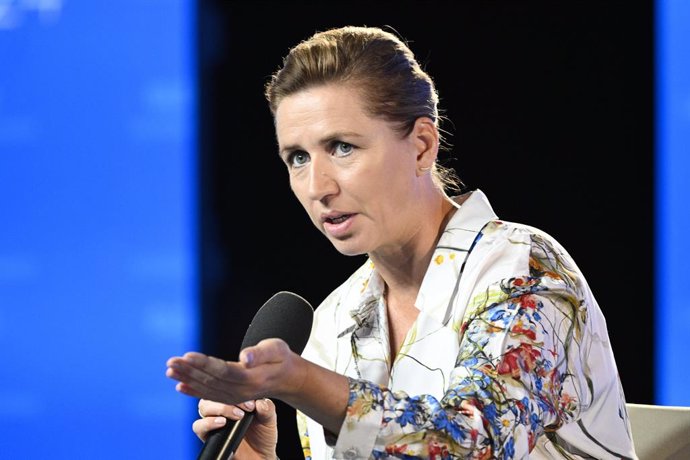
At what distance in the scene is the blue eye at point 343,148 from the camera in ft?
4.25

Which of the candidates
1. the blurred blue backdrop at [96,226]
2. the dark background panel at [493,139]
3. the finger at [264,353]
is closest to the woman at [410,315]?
the finger at [264,353]

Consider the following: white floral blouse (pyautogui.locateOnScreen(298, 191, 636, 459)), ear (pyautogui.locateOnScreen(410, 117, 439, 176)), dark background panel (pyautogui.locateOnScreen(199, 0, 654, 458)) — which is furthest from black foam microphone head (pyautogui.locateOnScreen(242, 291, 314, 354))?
dark background panel (pyautogui.locateOnScreen(199, 0, 654, 458))

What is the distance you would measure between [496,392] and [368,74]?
1.71 ft

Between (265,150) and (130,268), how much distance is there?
0.52 metres

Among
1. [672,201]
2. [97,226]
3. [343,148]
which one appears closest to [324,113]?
[343,148]

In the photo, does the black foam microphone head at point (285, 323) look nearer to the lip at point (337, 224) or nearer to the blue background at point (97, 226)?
the lip at point (337, 224)

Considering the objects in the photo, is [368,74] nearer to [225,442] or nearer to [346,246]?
[346,246]

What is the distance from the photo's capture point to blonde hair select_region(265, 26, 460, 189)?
4.40 ft

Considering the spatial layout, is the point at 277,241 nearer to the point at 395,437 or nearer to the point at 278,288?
the point at 278,288

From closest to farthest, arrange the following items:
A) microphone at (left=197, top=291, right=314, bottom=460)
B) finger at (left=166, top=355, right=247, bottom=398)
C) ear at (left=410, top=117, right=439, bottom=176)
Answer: finger at (left=166, top=355, right=247, bottom=398) < microphone at (left=197, top=291, right=314, bottom=460) < ear at (left=410, top=117, right=439, bottom=176)

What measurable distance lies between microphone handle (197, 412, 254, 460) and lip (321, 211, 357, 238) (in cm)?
32

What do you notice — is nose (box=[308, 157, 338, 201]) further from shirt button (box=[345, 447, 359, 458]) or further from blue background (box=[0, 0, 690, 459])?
blue background (box=[0, 0, 690, 459])

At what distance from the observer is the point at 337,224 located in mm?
1299

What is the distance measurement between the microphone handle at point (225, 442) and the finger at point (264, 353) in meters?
0.14
